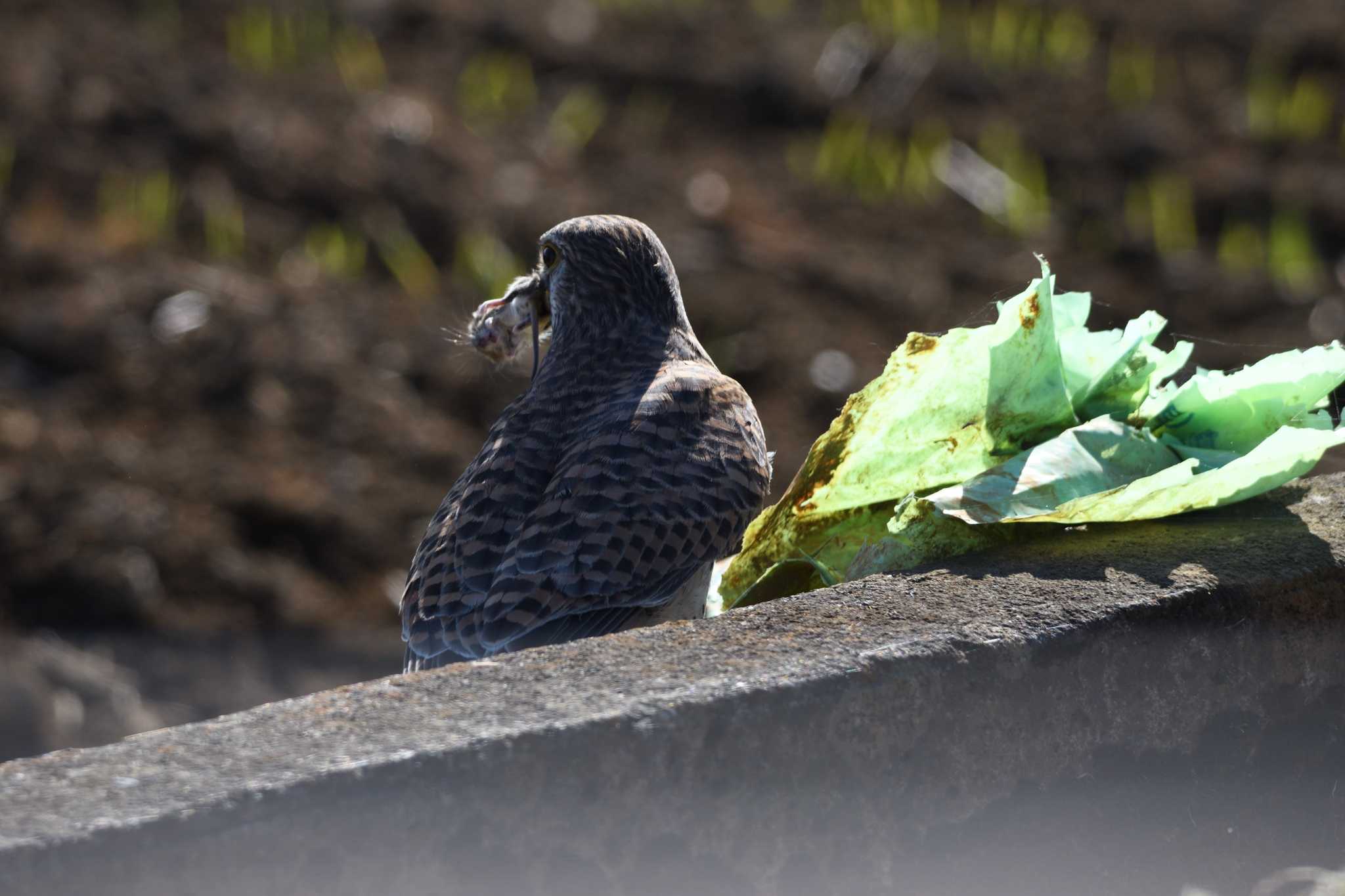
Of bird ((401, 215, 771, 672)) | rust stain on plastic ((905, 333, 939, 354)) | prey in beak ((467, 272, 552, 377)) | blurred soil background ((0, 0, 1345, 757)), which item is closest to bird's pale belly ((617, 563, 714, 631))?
bird ((401, 215, 771, 672))

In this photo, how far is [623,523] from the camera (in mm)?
2709

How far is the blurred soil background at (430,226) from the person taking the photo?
4715 mm

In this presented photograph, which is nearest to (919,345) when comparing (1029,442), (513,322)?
(1029,442)

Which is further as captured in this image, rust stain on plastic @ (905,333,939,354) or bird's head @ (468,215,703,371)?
bird's head @ (468,215,703,371)

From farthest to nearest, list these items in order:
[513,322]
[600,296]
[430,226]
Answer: [430,226], [513,322], [600,296]

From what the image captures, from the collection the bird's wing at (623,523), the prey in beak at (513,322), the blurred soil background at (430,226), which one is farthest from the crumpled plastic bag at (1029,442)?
the blurred soil background at (430,226)

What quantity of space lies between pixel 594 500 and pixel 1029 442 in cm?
76

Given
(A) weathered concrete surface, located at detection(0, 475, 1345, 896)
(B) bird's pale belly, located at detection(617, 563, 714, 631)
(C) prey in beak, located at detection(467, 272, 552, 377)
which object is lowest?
(A) weathered concrete surface, located at detection(0, 475, 1345, 896)

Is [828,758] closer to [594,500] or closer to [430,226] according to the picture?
[594,500]

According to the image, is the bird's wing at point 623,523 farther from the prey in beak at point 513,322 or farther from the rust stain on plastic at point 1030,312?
the rust stain on plastic at point 1030,312

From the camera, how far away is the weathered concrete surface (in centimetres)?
166

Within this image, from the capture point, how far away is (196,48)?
712 cm

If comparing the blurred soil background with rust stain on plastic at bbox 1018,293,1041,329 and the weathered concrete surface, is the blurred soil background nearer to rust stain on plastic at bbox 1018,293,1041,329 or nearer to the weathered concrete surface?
rust stain on plastic at bbox 1018,293,1041,329

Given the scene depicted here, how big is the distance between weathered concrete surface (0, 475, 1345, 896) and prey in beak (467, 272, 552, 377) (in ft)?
4.45
